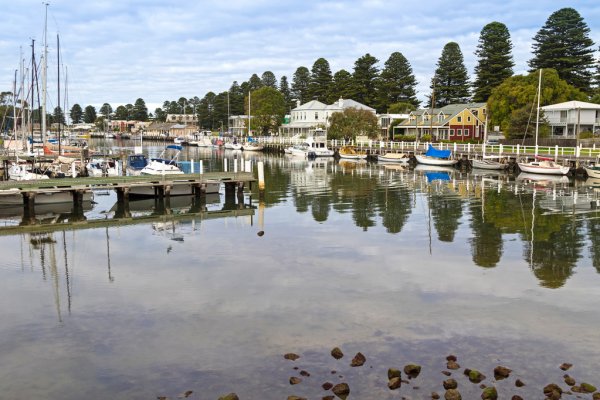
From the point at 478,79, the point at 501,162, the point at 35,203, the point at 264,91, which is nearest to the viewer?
the point at 35,203

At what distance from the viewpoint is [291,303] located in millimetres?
18328

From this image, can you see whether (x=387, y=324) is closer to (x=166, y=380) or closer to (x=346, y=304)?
(x=346, y=304)

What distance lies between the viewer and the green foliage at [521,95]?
8612 centimetres

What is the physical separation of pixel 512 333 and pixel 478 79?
112599 millimetres

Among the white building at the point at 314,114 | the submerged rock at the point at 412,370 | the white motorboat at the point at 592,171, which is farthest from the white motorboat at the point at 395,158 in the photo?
the submerged rock at the point at 412,370

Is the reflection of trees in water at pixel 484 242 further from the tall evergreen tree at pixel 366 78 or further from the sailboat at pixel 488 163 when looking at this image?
the tall evergreen tree at pixel 366 78

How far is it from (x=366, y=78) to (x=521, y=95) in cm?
6345

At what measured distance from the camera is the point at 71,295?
19.4 meters

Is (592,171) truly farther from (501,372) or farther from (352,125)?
(352,125)

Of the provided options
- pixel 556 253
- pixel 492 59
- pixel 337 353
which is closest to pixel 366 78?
pixel 492 59

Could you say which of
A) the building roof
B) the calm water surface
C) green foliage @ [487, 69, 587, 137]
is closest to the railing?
green foliage @ [487, 69, 587, 137]

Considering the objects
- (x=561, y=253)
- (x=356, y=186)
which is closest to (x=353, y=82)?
(x=356, y=186)

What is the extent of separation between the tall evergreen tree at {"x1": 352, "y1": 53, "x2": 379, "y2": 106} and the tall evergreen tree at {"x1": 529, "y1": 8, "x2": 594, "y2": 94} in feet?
147

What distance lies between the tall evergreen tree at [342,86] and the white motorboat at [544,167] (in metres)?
85.5
